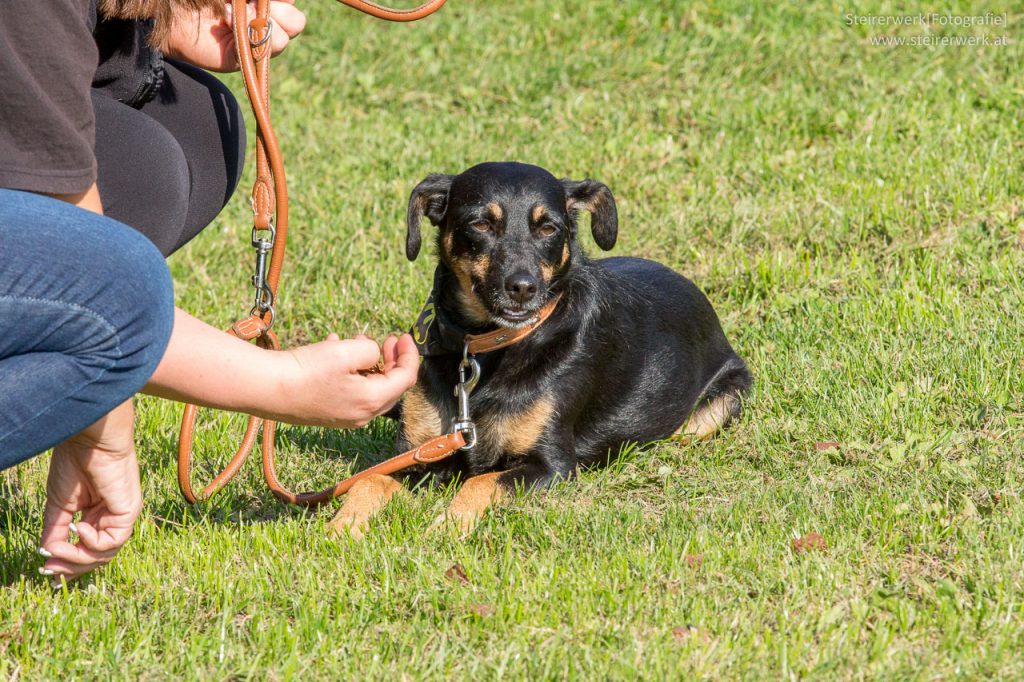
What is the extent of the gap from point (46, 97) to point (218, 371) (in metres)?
0.67

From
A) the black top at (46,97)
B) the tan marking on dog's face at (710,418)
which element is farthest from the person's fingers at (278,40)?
the tan marking on dog's face at (710,418)

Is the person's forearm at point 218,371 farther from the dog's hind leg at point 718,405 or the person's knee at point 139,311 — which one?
the dog's hind leg at point 718,405

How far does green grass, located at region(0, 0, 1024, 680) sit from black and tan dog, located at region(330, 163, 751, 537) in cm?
21

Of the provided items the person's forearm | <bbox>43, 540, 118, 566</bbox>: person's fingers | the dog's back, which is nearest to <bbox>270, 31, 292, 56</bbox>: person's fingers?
the person's forearm

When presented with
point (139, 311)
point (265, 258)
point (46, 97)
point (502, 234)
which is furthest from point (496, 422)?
point (46, 97)

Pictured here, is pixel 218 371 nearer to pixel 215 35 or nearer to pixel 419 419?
pixel 215 35

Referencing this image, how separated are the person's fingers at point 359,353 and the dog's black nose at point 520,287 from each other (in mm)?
1545

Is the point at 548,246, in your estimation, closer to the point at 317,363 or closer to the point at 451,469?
the point at 451,469

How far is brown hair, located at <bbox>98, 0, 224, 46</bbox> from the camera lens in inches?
124

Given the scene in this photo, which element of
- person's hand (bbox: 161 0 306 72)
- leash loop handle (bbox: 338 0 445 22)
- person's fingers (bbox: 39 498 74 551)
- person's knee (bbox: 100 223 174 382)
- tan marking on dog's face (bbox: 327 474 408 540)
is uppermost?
leash loop handle (bbox: 338 0 445 22)

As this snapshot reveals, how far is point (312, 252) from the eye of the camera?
6.50 meters

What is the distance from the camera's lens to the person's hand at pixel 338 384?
8.61ft

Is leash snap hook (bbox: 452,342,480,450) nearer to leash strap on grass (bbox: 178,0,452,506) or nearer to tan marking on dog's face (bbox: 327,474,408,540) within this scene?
tan marking on dog's face (bbox: 327,474,408,540)

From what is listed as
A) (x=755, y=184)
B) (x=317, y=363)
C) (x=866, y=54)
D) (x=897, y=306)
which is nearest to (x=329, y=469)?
(x=317, y=363)
